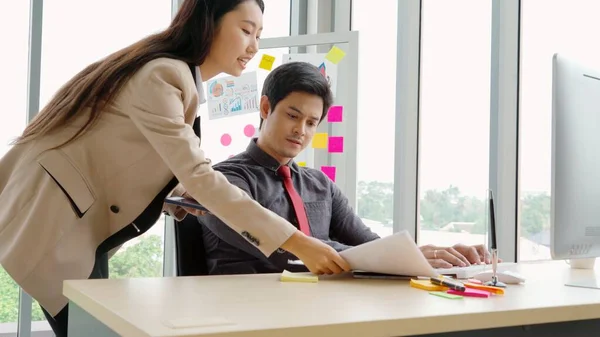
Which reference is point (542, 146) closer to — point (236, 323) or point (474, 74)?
point (474, 74)

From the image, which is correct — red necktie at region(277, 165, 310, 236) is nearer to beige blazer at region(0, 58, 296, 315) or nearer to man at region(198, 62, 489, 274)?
man at region(198, 62, 489, 274)

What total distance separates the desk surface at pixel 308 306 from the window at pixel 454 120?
5.26 feet

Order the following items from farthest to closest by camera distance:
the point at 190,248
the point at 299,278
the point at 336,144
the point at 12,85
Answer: the point at 336,144
the point at 12,85
the point at 190,248
the point at 299,278

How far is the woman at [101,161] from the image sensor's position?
1350 mm

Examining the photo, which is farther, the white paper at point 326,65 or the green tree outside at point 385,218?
the white paper at point 326,65

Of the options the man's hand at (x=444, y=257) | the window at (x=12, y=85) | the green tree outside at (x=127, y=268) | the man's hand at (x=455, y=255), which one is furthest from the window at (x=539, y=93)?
the window at (x=12, y=85)

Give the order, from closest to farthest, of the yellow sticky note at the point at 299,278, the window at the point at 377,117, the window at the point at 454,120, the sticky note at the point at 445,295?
the sticky note at the point at 445,295, the yellow sticky note at the point at 299,278, the window at the point at 454,120, the window at the point at 377,117

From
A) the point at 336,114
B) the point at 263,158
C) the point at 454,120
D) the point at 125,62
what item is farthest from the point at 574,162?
the point at 336,114

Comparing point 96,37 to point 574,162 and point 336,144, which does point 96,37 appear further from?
point 574,162

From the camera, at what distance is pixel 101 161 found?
1.45 m

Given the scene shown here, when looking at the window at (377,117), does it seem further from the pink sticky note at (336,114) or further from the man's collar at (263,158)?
the man's collar at (263,158)

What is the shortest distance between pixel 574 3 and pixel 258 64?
5.53ft

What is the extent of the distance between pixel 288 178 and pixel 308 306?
3.19ft

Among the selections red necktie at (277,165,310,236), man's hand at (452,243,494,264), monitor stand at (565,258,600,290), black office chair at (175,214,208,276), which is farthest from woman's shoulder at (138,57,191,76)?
monitor stand at (565,258,600,290)
